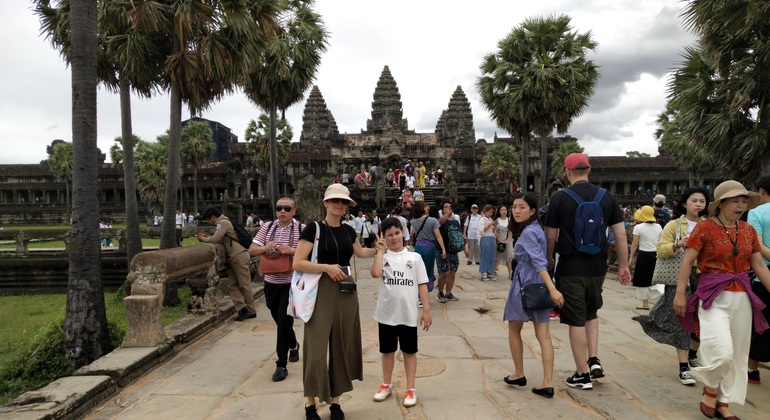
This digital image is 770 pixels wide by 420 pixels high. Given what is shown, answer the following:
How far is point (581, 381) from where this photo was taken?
3.93 meters

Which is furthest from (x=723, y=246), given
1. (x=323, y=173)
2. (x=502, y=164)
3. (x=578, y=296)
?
(x=323, y=173)

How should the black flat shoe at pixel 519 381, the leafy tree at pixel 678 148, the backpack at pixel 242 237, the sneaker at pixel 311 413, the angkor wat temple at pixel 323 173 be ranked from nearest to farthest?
the sneaker at pixel 311 413 → the black flat shoe at pixel 519 381 → the backpack at pixel 242 237 → the leafy tree at pixel 678 148 → the angkor wat temple at pixel 323 173

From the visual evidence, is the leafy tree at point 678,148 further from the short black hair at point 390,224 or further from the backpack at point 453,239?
the short black hair at point 390,224

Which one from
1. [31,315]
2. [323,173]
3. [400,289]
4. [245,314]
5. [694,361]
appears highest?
[323,173]

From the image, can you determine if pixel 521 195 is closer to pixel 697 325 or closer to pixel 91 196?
pixel 697 325

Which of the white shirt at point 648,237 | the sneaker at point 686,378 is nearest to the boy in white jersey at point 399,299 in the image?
the sneaker at point 686,378

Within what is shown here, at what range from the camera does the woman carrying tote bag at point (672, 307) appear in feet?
13.7

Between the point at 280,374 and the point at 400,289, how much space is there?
Answer: 5.42 ft

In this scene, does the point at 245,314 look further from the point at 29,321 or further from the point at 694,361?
the point at 694,361

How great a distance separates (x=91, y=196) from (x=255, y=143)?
3052cm

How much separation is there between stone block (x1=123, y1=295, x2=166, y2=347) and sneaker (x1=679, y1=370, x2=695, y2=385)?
5.11 m

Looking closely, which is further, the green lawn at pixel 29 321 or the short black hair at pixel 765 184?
the green lawn at pixel 29 321

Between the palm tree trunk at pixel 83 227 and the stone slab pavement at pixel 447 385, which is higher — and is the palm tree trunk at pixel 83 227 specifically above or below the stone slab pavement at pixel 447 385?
above

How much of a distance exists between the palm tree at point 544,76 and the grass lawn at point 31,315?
43.4 ft
